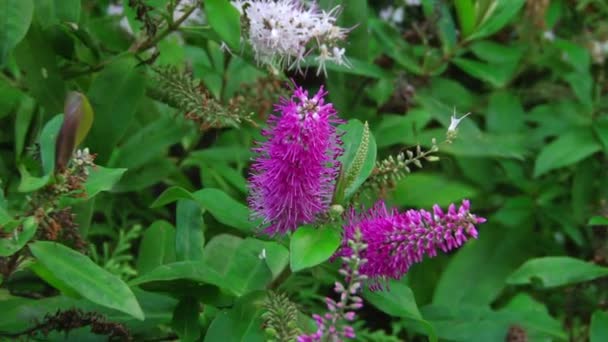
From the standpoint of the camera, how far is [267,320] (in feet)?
3.14

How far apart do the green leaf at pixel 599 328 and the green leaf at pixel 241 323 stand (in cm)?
53

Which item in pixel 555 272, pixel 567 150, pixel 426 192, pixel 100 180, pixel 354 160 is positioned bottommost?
pixel 100 180

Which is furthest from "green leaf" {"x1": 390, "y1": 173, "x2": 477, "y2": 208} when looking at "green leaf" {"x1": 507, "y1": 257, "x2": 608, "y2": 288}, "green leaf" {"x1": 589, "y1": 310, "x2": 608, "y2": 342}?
"green leaf" {"x1": 589, "y1": 310, "x2": 608, "y2": 342}

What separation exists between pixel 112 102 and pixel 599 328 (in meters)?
0.76

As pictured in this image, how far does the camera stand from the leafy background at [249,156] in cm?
101

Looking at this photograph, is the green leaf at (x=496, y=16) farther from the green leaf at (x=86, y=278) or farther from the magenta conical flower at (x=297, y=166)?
the green leaf at (x=86, y=278)

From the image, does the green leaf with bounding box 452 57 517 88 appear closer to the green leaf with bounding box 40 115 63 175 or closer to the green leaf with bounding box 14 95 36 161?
the green leaf with bounding box 14 95 36 161

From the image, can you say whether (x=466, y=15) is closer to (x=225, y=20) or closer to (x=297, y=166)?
(x=225, y=20)

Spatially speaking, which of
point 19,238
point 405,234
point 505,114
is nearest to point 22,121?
point 19,238

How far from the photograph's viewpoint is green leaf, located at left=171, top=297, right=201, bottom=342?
39.9 inches

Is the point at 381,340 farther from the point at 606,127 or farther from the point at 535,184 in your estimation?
the point at 606,127

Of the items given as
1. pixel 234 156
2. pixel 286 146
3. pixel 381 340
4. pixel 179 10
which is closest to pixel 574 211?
pixel 381 340

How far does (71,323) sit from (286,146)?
0.32 meters

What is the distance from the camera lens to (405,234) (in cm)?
85
